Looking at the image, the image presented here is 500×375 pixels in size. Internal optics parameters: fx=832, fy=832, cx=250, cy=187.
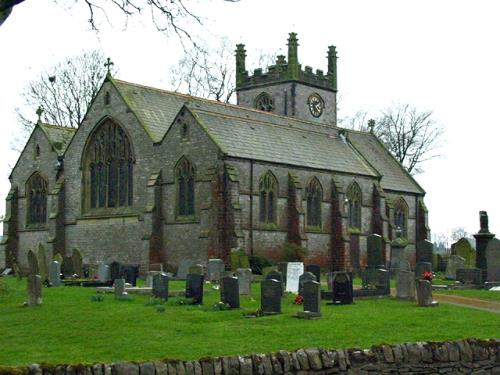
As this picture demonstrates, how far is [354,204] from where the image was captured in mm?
46406

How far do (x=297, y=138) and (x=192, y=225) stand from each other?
9968 millimetres

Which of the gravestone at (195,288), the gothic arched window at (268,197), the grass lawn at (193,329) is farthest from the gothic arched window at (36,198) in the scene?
the gravestone at (195,288)

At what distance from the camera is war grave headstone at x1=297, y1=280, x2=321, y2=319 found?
1908cm

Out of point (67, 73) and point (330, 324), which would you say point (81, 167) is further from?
point (330, 324)

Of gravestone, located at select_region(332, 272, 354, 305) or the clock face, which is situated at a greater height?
the clock face

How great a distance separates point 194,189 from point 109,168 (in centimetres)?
659

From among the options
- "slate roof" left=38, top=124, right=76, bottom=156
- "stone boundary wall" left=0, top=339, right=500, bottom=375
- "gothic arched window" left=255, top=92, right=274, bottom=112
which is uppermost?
"gothic arched window" left=255, top=92, right=274, bottom=112

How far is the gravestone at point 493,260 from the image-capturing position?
100ft

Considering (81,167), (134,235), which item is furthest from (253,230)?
(81,167)

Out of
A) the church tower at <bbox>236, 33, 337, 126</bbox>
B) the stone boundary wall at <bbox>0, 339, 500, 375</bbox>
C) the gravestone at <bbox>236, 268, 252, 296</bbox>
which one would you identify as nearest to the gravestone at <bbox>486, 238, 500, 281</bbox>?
the gravestone at <bbox>236, 268, 252, 296</bbox>

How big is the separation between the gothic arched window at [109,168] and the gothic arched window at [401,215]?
17.2 m

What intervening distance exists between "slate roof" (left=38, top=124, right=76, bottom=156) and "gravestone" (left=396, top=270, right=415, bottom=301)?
2652 centimetres

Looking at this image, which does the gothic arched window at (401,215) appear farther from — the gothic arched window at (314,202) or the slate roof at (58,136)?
the slate roof at (58,136)

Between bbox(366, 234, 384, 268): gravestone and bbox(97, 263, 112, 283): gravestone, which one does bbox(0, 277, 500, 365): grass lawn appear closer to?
bbox(97, 263, 112, 283): gravestone
